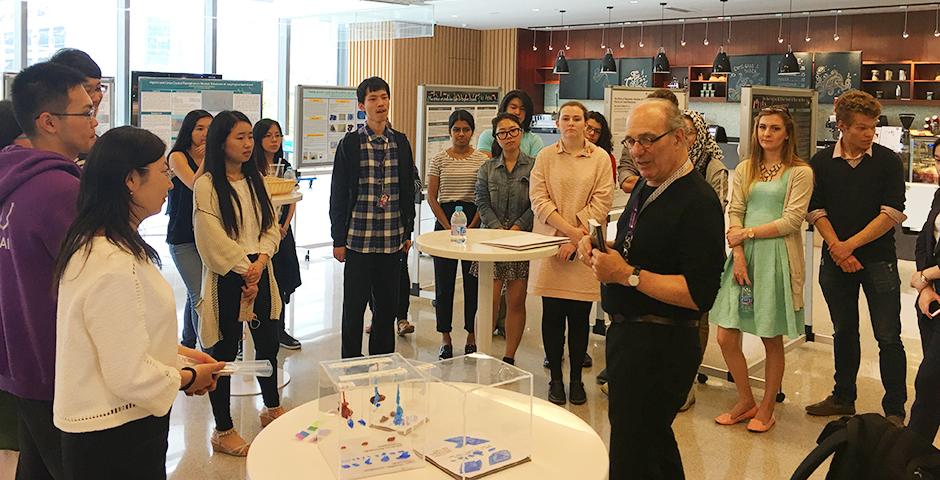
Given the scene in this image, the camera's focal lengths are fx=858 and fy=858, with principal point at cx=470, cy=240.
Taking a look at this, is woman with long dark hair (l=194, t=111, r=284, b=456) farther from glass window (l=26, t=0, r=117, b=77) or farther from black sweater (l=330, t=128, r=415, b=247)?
glass window (l=26, t=0, r=117, b=77)

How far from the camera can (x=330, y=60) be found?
44.3 ft

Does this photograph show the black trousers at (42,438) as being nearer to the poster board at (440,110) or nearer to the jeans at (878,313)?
the jeans at (878,313)

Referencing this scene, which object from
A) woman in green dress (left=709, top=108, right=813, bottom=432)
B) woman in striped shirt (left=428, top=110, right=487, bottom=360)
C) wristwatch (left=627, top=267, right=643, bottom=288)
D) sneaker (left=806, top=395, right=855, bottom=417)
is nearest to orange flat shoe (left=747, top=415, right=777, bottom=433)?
woman in green dress (left=709, top=108, right=813, bottom=432)

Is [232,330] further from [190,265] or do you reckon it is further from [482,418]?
[482,418]

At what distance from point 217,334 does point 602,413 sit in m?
1.93

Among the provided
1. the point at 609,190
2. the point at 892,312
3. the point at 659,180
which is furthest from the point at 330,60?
the point at 659,180

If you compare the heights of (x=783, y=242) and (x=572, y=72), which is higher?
(x=572, y=72)

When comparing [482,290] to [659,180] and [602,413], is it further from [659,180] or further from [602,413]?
[659,180]

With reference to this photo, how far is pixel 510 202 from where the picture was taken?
491 centimetres

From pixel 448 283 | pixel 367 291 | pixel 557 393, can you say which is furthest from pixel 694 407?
pixel 367 291

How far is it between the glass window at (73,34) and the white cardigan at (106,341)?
26.6 ft

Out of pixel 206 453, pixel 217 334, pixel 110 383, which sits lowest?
pixel 206 453

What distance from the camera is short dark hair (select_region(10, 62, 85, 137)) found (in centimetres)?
230

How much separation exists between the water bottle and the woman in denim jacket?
3.84 ft
